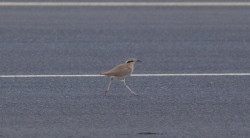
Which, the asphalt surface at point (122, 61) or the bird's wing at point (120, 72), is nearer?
the asphalt surface at point (122, 61)

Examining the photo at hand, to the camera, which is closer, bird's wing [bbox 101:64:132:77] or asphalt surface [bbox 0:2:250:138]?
asphalt surface [bbox 0:2:250:138]

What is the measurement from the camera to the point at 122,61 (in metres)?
9.78

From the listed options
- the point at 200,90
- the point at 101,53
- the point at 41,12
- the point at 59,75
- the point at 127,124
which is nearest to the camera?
the point at 127,124

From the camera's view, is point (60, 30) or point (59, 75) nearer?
point (59, 75)

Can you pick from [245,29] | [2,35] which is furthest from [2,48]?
[245,29]

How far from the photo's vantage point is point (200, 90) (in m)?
8.25

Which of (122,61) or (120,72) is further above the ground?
(120,72)

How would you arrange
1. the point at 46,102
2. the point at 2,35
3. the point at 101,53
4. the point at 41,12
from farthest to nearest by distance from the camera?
the point at 41,12
the point at 2,35
the point at 101,53
the point at 46,102

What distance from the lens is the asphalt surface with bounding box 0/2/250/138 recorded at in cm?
685

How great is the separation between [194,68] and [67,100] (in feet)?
7.12

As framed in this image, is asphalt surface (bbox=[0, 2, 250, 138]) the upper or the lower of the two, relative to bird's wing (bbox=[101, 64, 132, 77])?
lower

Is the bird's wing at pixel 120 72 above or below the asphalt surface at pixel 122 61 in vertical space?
above

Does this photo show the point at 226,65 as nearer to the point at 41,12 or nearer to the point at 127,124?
the point at 127,124

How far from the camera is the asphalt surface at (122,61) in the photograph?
685 centimetres
